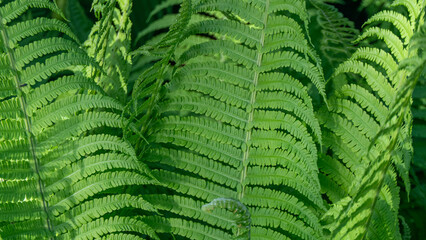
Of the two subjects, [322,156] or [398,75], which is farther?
[322,156]

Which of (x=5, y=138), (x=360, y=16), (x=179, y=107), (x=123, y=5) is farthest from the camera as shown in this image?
(x=360, y=16)

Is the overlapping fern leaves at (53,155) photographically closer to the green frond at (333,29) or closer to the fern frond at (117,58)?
Result: the fern frond at (117,58)

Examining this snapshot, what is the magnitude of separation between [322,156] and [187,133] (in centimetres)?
35

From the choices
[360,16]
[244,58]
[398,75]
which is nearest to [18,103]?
[244,58]

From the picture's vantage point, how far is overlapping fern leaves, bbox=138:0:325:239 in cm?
105

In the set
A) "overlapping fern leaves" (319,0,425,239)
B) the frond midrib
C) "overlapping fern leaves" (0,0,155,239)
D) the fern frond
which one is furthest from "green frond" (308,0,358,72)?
the frond midrib

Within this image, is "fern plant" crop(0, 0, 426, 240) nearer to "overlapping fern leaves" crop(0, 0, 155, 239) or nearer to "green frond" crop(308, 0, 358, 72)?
"overlapping fern leaves" crop(0, 0, 155, 239)

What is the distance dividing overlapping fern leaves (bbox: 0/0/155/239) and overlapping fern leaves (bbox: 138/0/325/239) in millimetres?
110

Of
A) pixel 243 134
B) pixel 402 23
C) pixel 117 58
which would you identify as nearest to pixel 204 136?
pixel 243 134

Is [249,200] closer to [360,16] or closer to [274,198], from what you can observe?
[274,198]

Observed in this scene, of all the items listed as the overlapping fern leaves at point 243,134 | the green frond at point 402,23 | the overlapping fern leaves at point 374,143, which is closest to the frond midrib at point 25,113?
the overlapping fern leaves at point 243,134

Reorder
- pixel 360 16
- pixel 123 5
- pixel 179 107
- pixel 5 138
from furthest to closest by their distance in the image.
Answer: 1. pixel 360 16
2. pixel 123 5
3. pixel 179 107
4. pixel 5 138

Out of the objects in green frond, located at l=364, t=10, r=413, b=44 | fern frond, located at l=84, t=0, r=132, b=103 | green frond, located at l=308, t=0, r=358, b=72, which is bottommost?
fern frond, located at l=84, t=0, r=132, b=103

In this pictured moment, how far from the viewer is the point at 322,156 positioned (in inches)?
45.8
